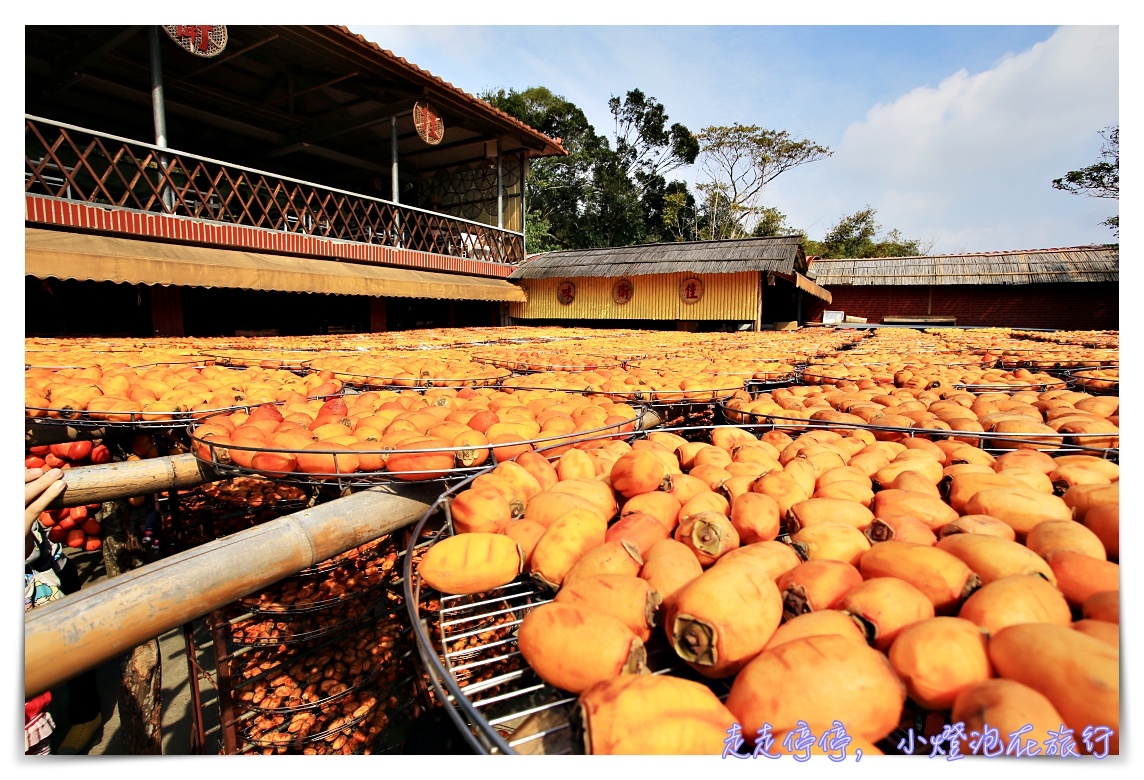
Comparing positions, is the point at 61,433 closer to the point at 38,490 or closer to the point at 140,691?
the point at 38,490

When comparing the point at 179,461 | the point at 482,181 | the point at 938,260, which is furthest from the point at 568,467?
the point at 938,260

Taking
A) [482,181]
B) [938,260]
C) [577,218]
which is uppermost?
[577,218]

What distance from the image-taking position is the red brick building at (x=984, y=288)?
63.5ft

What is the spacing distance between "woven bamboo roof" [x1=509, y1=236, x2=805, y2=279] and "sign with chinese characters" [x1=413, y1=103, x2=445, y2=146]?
177 inches

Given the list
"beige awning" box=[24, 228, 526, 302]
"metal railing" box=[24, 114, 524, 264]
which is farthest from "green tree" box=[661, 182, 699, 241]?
"beige awning" box=[24, 228, 526, 302]

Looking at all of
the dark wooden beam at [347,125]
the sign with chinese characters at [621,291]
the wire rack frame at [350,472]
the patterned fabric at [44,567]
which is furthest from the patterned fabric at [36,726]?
Result: the sign with chinese characters at [621,291]

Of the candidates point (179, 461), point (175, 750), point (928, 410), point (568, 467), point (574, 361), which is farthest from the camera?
point (574, 361)

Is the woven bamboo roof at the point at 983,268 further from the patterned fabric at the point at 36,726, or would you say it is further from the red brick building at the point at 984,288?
the patterned fabric at the point at 36,726

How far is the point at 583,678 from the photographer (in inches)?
32.9

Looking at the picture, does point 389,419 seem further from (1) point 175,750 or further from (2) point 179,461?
(1) point 175,750

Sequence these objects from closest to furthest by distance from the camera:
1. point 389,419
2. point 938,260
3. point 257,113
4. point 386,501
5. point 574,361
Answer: point 386,501, point 389,419, point 574,361, point 257,113, point 938,260

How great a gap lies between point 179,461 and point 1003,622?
7.98ft

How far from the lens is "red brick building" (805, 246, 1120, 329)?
1934 cm

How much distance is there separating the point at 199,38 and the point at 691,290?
36.1 feet
